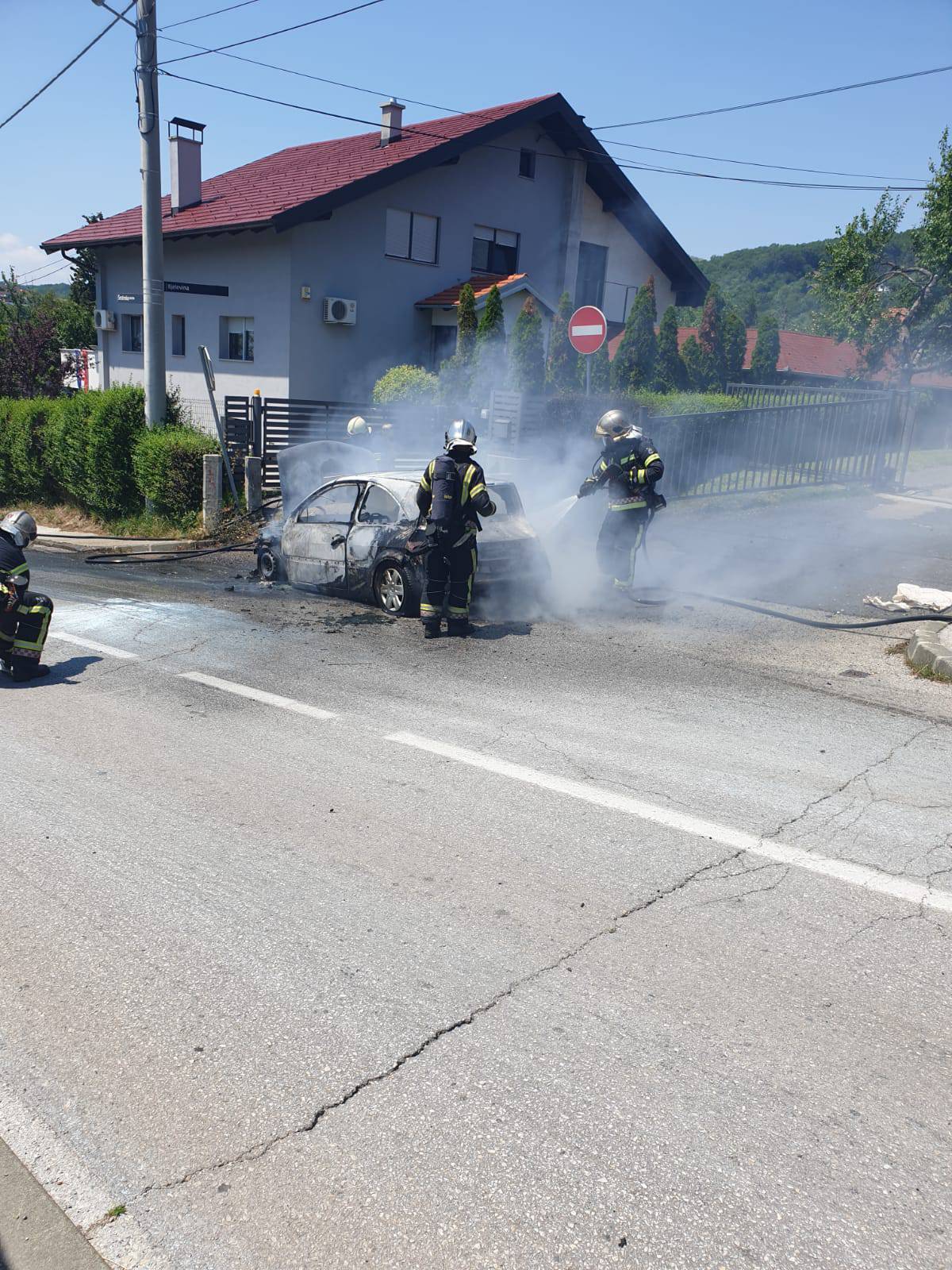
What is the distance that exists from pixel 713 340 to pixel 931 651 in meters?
28.2

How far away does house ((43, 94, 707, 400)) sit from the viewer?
21.2 m

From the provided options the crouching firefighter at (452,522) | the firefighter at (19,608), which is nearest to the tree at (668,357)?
the crouching firefighter at (452,522)

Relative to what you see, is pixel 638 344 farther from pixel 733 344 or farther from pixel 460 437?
pixel 460 437

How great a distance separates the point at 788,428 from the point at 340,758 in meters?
12.1

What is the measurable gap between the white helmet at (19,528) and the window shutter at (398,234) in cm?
1731

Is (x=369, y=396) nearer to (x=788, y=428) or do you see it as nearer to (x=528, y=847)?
(x=788, y=428)

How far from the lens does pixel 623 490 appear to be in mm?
9586

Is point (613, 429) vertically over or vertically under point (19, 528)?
over

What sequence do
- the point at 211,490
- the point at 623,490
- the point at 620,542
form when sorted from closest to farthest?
the point at 623,490
the point at 620,542
the point at 211,490

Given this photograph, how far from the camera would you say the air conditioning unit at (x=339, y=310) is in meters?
21.0

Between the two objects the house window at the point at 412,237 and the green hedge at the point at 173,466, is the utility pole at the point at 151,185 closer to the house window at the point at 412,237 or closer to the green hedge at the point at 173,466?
the green hedge at the point at 173,466

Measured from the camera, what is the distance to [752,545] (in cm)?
1262

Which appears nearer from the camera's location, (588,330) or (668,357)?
(588,330)

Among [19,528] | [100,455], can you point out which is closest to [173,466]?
[100,455]
